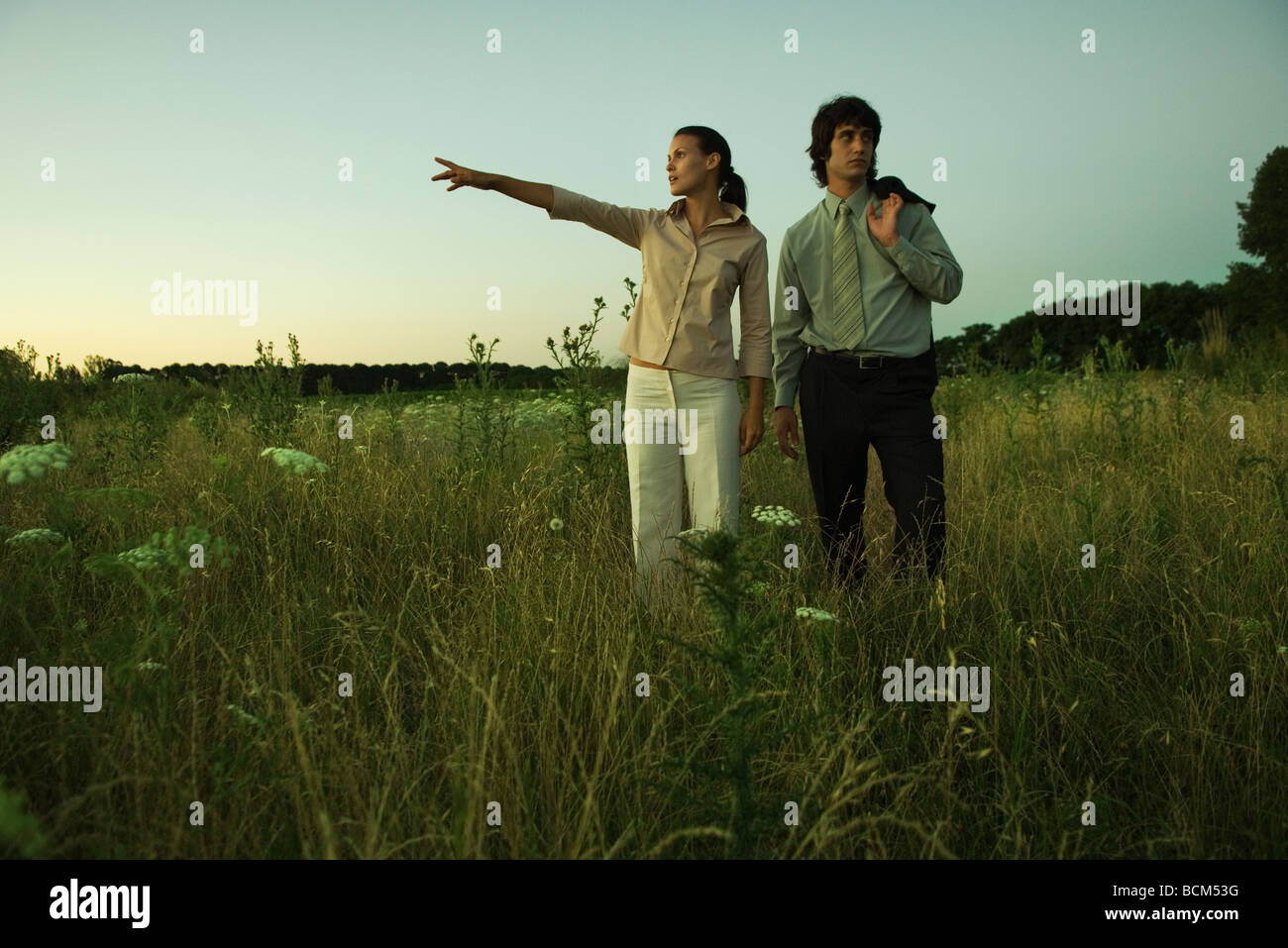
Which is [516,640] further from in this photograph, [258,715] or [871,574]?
[871,574]

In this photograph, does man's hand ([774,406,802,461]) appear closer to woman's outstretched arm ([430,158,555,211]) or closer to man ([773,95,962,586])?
man ([773,95,962,586])

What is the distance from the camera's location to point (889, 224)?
3.53 m

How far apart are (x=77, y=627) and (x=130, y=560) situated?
65 centimetres

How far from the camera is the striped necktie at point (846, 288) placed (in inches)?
143

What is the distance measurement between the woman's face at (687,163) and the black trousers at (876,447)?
96 centimetres

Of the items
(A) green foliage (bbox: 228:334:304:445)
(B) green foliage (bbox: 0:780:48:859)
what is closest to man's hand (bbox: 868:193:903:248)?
(B) green foliage (bbox: 0:780:48:859)

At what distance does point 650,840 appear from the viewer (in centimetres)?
206

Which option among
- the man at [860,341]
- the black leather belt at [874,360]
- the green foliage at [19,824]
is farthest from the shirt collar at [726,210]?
the green foliage at [19,824]

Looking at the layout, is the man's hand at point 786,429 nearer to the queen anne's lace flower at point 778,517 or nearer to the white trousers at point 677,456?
the white trousers at point 677,456

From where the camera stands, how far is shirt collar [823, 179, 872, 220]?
3.73m

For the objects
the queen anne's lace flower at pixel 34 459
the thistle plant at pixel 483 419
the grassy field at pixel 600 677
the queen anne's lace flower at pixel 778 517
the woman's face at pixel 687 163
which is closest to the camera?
the grassy field at pixel 600 677

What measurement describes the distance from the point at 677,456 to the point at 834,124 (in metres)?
1.76
